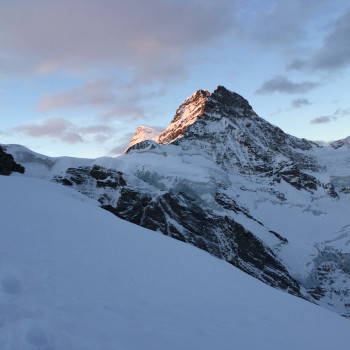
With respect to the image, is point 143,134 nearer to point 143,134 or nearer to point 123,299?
point 143,134

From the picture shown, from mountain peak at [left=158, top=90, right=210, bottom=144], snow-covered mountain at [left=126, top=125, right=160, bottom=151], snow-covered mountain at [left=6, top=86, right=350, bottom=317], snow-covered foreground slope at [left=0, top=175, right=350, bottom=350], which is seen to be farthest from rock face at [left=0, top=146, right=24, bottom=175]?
snow-covered mountain at [left=126, top=125, right=160, bottom=151]

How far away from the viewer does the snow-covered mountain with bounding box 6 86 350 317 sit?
72625 millimetres

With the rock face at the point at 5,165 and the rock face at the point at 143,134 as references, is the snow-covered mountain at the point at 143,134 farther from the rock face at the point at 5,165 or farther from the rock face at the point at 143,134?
the rock face at the point at 5,165

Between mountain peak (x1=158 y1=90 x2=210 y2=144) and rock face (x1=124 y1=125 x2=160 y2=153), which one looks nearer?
mountain peak (x1=158 y1=90 x2=210 y2=144)

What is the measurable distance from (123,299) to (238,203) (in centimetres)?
8223

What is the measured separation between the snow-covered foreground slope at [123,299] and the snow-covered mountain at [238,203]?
5583 cm

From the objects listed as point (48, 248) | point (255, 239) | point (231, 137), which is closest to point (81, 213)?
point (48, 248)

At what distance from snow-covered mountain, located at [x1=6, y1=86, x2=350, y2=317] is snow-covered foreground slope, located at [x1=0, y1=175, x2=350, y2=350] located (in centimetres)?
5583

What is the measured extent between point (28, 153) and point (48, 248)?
75.9 meters

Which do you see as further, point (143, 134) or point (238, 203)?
point (143, 134)

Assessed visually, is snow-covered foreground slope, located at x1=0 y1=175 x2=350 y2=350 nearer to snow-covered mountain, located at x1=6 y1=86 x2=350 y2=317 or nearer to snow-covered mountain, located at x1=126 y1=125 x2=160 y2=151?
snow-covered mountain, located at x1=6 y1=86 x2=350 y2=317

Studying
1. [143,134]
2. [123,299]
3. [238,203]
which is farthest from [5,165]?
[143,134]

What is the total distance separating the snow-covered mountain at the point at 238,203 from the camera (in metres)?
72.6

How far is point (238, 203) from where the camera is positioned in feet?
293
